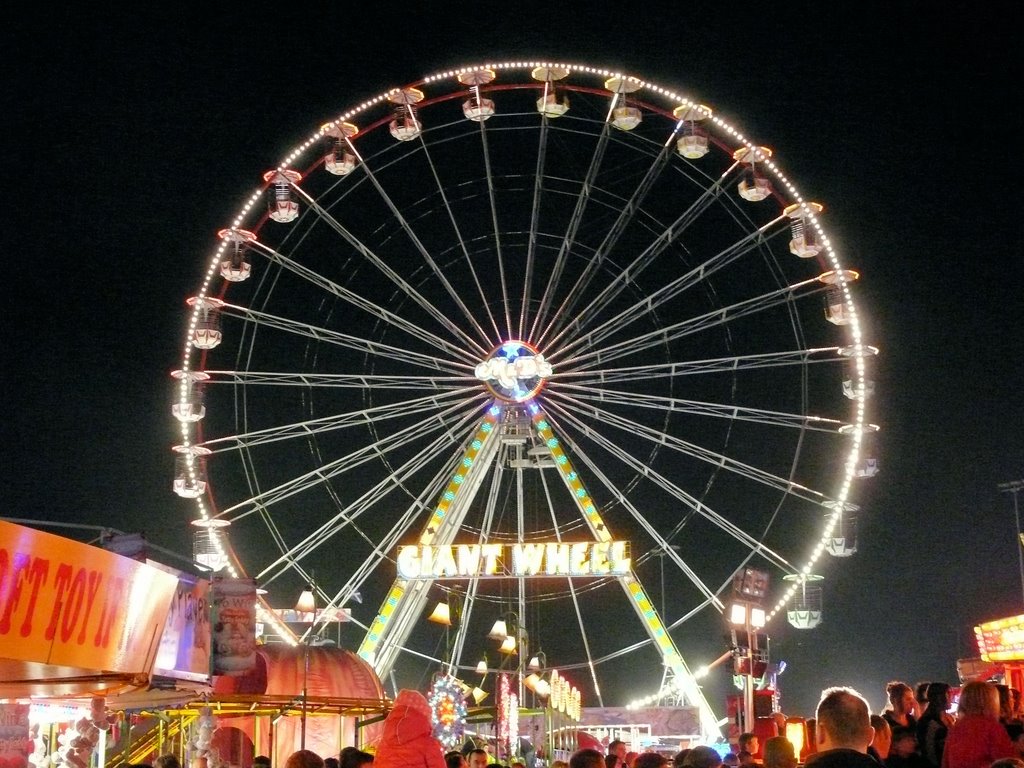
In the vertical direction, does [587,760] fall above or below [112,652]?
below

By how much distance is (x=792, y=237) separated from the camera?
2220 cm

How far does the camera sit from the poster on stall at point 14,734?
395 inches

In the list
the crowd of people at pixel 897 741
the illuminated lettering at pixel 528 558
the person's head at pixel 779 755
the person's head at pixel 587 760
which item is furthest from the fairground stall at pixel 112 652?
the illuminated lettering at pixel 528 558

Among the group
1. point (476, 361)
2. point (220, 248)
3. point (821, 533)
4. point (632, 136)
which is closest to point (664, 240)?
point (632, 136)

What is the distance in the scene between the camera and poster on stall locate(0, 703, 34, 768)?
32.9 ft

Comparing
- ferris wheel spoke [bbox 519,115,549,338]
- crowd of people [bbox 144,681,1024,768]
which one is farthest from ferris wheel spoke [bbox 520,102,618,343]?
crowd of people [bbox 144,681,1024,768]

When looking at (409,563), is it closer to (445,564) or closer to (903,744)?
(445,564)

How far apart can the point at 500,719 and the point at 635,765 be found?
1385cm

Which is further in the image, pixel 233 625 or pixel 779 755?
pixel 233 625

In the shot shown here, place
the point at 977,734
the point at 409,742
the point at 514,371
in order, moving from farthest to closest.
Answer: the point at 514,371 < the point at 409,742 < the point at 977,734

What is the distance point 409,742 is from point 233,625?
3.29 meters

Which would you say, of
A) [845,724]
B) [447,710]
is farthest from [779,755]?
[447,710]

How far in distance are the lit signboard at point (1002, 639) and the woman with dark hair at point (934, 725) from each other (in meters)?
15.8

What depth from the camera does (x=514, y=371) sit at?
22.1 metres
